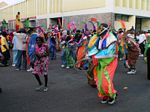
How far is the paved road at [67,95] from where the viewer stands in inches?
265

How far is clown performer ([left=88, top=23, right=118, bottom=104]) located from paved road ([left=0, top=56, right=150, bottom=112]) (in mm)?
266

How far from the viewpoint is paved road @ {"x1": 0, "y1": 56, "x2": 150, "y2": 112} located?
6.72 m

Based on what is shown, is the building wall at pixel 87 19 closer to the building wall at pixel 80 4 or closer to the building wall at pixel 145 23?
the building wall at pixel 80 4

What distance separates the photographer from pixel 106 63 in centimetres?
695

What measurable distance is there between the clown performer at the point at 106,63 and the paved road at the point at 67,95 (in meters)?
0.27

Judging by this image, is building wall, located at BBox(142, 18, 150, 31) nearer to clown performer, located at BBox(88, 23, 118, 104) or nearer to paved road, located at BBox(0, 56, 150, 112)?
paved road, located at BBox(0, 56, 150, 112)

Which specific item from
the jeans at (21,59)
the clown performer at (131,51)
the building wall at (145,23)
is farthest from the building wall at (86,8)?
the jeans at (21,59)

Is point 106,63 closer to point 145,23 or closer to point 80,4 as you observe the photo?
point 80,4

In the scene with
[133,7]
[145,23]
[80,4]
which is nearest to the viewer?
[133,7]

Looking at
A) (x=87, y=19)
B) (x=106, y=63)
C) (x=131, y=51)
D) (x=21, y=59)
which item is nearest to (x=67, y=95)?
(x=106, y=63)

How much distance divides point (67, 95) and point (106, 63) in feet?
5.06

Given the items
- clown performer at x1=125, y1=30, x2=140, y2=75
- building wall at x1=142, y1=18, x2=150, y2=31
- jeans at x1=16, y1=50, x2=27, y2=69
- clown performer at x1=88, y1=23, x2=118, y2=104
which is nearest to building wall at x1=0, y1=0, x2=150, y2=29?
building wall at x1=142, y1=18, x2=150, y2=31

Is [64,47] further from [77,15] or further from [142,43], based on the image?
[77,15]

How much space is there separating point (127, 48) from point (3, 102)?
20.2 ft
